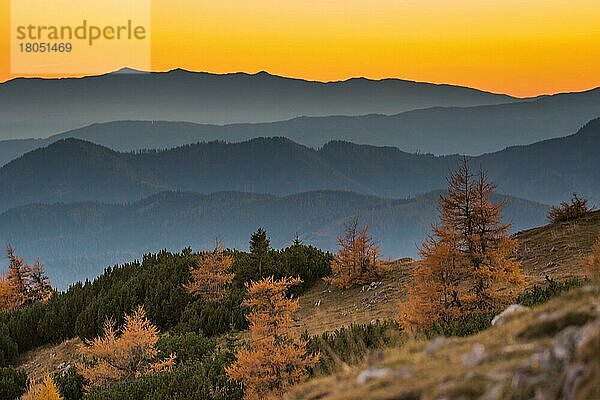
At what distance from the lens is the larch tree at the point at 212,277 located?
4272cm

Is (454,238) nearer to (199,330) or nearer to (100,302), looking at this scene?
(199,330)

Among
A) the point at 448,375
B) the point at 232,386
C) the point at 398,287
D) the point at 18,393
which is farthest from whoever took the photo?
the point at 398,287

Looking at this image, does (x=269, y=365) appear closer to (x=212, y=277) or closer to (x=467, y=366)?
(x=467, y=366)

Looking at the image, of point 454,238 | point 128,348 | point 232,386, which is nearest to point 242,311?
point 128,348

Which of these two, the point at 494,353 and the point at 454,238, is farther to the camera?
the point at 454,238

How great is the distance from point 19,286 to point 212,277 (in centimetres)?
2381

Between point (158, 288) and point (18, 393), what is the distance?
14.6 metres

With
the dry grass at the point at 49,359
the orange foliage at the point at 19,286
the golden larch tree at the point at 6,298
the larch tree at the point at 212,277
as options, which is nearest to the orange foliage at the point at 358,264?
the larch tree at the point at 212,277

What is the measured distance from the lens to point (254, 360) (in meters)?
19.2

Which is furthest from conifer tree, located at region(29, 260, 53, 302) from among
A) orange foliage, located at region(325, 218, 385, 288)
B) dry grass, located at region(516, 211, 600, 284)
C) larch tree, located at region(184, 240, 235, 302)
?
dry grass, located at region(516, 211, 600, 284)

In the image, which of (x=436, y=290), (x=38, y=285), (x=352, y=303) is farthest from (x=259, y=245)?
(x=436, y=290)

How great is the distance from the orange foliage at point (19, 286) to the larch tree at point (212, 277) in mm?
19149

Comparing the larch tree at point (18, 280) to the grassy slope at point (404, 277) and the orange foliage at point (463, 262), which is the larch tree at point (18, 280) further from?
the orange foliage at point (463, 262)

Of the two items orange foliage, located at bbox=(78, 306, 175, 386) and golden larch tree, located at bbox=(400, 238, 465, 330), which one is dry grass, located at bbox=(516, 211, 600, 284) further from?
orange foliage, located at bbox=(78, 306, 175, 386)
